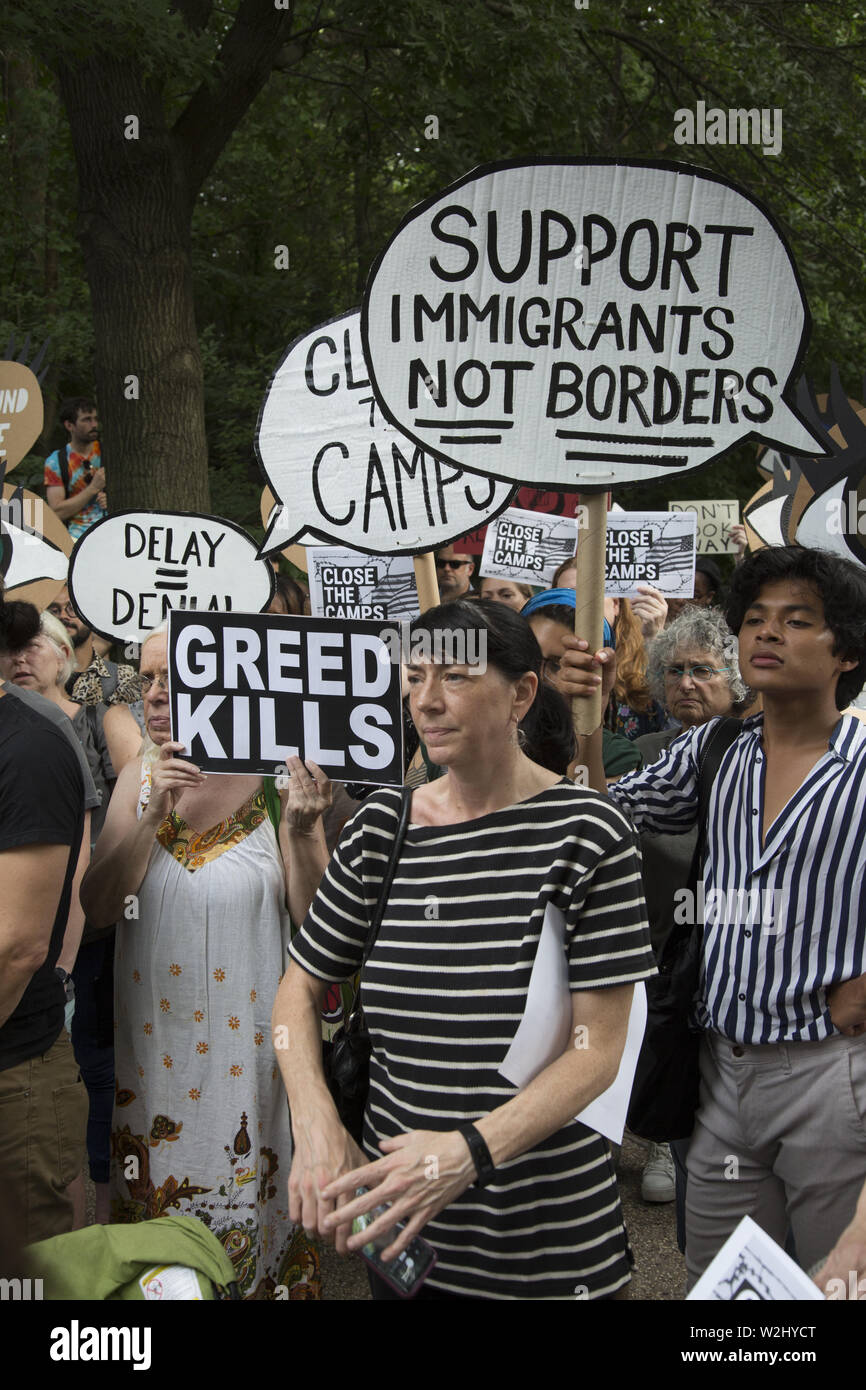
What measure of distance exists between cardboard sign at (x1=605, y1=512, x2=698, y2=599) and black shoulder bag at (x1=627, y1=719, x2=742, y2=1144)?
315 cm

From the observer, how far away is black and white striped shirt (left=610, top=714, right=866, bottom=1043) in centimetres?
241

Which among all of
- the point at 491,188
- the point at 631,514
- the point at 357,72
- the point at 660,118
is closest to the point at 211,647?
the point at 491,188

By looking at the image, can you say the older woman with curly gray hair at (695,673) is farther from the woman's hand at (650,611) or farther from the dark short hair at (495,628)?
the dark short hair at (495,628)

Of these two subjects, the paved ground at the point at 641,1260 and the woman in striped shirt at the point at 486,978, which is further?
the paved ground at the point at 641,1260

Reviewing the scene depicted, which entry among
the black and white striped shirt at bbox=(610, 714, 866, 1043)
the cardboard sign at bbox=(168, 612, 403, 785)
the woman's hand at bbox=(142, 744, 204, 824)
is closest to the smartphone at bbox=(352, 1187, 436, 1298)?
the black and white striped shirt at bbox=(610, 714, 866, 1043)

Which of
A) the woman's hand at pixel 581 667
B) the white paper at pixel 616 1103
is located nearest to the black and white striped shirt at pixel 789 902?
the woman's hand at pixel 581 667

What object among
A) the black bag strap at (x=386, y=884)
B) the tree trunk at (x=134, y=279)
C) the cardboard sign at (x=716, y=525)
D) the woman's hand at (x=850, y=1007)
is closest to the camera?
the black bag strap at (x=386, y=884)

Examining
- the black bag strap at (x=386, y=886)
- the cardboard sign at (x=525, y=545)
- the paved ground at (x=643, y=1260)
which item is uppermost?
the cardboard sign at (x=525, y=545)

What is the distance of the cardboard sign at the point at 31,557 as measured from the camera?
16.5ft

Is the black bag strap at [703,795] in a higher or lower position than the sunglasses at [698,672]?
lower

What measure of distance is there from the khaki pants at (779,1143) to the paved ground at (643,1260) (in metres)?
0.98

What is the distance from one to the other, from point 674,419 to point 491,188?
59 centimetres

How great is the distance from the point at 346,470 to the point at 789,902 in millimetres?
1933

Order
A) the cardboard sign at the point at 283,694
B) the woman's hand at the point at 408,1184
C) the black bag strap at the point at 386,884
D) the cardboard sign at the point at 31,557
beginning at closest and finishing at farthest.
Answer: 1. the woman's hand at the point at 408,1184
2. the black bag strap at the point at 386,884
3. the cardboard sign at the point at 283,694
4. the cardboard sign at the point at 31,557
